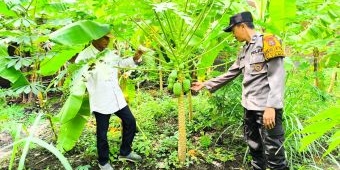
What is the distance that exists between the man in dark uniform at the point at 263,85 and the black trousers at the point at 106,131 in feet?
4.23

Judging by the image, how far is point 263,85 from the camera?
129 inches

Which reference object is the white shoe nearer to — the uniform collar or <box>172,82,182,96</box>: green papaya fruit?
<box>172,82,182,96</box>: green papaya fruit

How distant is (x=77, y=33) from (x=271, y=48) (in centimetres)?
166

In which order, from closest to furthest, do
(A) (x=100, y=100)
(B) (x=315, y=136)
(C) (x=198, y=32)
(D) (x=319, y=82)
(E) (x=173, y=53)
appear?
(B) (x=315, y=136) < (E) (x=173, y=53) < (A) (x=100, y=100) < (C) (x=198, y=32) < (D) (x=319, y=82)

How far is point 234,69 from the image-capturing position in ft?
12.0

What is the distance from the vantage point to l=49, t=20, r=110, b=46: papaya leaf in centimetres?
290

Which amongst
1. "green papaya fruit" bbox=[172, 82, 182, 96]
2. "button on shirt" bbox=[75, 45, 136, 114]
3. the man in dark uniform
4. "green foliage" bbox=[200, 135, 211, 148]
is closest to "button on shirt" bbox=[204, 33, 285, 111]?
the man in dark uniform

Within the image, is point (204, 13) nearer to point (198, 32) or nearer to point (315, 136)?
point (198, 32)

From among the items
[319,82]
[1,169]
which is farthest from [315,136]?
[319,82]

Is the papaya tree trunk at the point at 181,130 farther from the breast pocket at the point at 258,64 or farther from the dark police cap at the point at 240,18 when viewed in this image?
the dark police cap at the point at 240,18

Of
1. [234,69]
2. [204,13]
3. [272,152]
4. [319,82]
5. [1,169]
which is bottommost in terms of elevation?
[1,169]

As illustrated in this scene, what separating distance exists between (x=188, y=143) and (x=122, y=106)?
106cm

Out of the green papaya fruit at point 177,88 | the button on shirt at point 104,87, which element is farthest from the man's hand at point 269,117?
the button on shirt at point 104,87

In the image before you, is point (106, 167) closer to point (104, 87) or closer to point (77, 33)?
point (104, 87)
